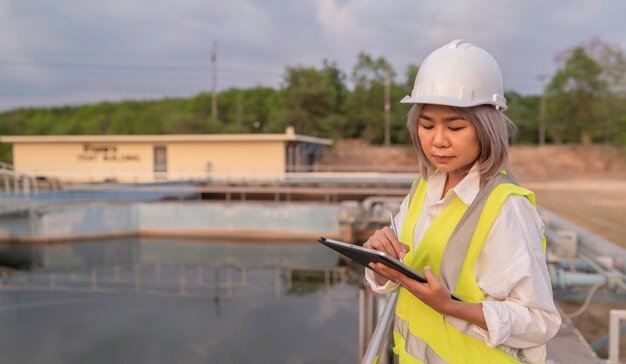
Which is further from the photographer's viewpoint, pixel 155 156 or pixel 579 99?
pixel 579 99

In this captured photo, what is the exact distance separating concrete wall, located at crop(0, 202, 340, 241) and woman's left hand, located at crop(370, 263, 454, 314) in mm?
13415

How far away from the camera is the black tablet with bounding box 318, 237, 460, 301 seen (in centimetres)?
108

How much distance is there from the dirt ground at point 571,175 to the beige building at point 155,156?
7707 millimetres

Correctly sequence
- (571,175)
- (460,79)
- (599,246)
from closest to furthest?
(460,79), (599,246), (571,175)

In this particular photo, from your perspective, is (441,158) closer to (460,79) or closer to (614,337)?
(460,79)

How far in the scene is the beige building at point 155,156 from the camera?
21.3 metres

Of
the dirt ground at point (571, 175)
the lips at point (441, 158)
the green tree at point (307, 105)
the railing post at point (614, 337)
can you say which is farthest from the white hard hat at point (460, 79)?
the green tree at point (307, 105)

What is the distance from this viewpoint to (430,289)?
1099 millimetres

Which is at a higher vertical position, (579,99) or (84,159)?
(579,99)

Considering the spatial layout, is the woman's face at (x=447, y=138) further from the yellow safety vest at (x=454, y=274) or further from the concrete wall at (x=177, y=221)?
the concrete wall at (x=177, y=221)

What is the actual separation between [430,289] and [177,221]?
15.1 metres

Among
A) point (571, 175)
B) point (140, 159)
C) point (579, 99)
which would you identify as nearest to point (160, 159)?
point (140, 159)

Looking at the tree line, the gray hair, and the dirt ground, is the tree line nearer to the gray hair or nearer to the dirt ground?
the dirt ground

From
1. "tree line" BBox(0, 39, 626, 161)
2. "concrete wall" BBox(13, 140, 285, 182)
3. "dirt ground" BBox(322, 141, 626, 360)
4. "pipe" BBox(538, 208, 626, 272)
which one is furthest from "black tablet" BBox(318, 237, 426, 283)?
"tree line" BBox(0, 39, 626, 161)
